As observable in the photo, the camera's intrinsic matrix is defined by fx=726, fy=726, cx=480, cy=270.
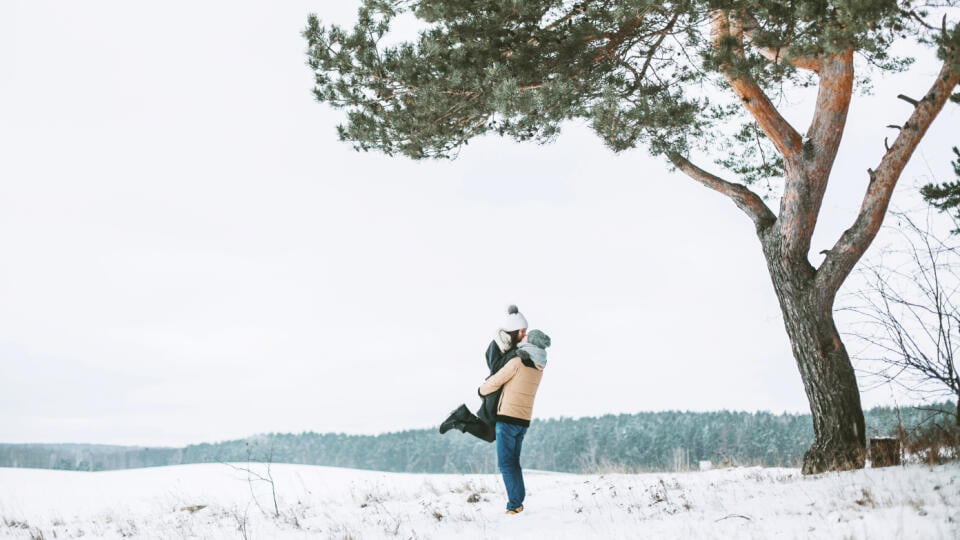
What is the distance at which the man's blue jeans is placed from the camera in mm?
6520

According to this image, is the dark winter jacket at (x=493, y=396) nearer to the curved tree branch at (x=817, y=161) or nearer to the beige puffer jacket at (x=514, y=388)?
the beige puffer jacket at (x=514, y=388)

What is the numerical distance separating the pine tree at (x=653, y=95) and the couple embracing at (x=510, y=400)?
2209mm

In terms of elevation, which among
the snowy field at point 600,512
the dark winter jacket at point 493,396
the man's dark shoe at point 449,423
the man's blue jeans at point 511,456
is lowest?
the snowy field at point 600,512

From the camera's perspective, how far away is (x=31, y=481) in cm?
1991

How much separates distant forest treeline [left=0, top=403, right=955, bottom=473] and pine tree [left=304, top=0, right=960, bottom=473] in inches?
49.1

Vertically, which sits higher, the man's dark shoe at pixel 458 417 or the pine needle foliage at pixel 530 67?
the pine needle foliage at pixel 530 67

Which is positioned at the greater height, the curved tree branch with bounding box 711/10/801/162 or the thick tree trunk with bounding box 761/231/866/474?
the curved tree branch with bounding box 711/10/801/162

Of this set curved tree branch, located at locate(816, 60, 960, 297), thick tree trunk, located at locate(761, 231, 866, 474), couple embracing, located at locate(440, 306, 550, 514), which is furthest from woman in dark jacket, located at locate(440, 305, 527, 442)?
curved tree branch, located at locate(816, 60, 960, 297)

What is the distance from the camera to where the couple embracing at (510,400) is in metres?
6.55

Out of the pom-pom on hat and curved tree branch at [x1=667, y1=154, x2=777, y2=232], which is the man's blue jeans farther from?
curved tree branch at [x1=667, y1=154, x2=777, y2=232]

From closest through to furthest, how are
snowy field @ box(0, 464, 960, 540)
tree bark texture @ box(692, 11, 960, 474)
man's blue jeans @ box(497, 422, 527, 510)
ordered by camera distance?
snowy field @ box(0, 464, 960, 540) → man's blue jeans @ box(497, 422, 527, 510) → tree bark texture @ box(692, 11, 960, 474)

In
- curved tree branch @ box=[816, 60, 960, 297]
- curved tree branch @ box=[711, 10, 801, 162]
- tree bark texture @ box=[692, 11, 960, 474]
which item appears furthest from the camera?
curved tree branch @ box=[711, 10, 801, 162]

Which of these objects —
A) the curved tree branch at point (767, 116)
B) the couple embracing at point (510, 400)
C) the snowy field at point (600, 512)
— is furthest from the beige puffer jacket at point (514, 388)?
the curved tree branch at point (767, 116)

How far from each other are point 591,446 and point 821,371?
35.4m
